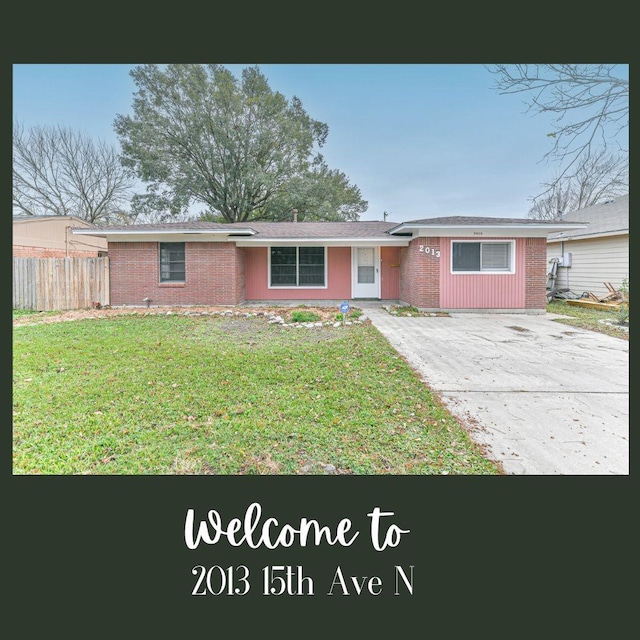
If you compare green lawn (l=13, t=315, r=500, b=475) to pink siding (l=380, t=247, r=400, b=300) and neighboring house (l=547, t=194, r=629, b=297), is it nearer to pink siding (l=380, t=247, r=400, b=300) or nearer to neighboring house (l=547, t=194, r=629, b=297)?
pink siding (l=380, t=247, r=400, b=300)

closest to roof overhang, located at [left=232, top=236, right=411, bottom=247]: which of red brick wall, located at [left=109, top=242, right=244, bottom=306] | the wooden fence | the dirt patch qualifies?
red brick wall, located at [left=109, top=242, right=244, bottom=306]

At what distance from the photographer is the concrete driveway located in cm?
241

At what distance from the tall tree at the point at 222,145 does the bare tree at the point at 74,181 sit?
3.91ft

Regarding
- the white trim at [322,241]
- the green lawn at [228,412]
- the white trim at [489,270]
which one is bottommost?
the green lawn at [228,412]

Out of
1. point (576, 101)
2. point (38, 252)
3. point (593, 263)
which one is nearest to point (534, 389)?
point (576, 101)

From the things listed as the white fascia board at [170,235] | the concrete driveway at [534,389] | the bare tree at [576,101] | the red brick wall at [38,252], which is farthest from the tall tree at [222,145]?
the bare tree at [576,101]

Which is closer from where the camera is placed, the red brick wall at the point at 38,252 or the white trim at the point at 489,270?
the white trim at the point at 489,270

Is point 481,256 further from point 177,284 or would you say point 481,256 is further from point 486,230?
point 177,284

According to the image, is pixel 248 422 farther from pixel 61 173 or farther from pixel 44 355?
pixel 61 173

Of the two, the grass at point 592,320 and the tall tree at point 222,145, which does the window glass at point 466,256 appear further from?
the tall tree at point 222,145

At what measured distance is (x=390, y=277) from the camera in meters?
11.6

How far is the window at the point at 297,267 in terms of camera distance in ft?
37.7

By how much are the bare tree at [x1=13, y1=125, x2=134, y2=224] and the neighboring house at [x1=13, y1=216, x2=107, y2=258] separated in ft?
5.14
